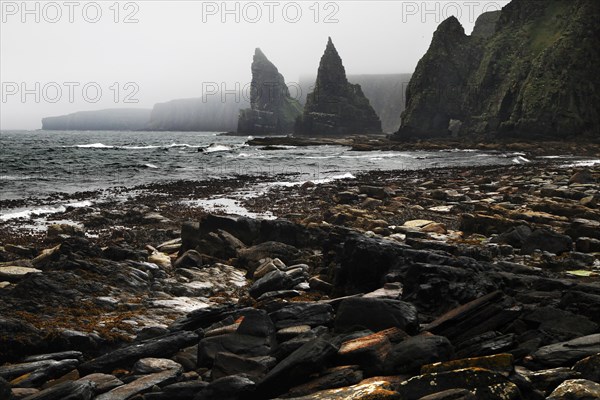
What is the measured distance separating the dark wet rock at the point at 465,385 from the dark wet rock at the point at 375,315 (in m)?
1.75

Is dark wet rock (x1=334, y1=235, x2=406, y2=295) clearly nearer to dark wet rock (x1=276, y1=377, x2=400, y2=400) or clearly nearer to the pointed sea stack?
dark wet rock (x1=276, y1=377, x2=400, y2=400)

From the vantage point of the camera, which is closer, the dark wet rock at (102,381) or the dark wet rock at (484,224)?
the dark wet rock at (102,381)

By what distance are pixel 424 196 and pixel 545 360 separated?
717 inches

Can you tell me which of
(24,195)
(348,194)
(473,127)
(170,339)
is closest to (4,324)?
(170,339)

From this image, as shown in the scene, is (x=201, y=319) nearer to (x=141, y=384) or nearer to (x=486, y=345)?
(x=141, y=384)

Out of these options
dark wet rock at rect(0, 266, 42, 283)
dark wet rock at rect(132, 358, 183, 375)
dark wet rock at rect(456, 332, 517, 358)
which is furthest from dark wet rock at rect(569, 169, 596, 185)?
dark wet rock at rect(0, 266, 42, 283)

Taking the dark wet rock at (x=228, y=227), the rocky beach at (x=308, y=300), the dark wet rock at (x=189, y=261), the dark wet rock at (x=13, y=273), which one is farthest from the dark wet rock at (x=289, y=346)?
the dark wet rock at (x=228, y=227)

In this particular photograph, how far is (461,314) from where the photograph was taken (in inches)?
233

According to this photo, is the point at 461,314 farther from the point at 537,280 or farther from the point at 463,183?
the point at 463,183

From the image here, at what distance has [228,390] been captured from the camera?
4.80m

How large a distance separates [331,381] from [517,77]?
324ft

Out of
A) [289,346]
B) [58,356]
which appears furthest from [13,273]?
[289,346]

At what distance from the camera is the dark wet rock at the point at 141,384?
4.86m

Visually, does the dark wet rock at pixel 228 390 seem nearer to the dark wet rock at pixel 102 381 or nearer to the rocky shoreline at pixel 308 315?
the rocky shoreline at pixel 308 315
